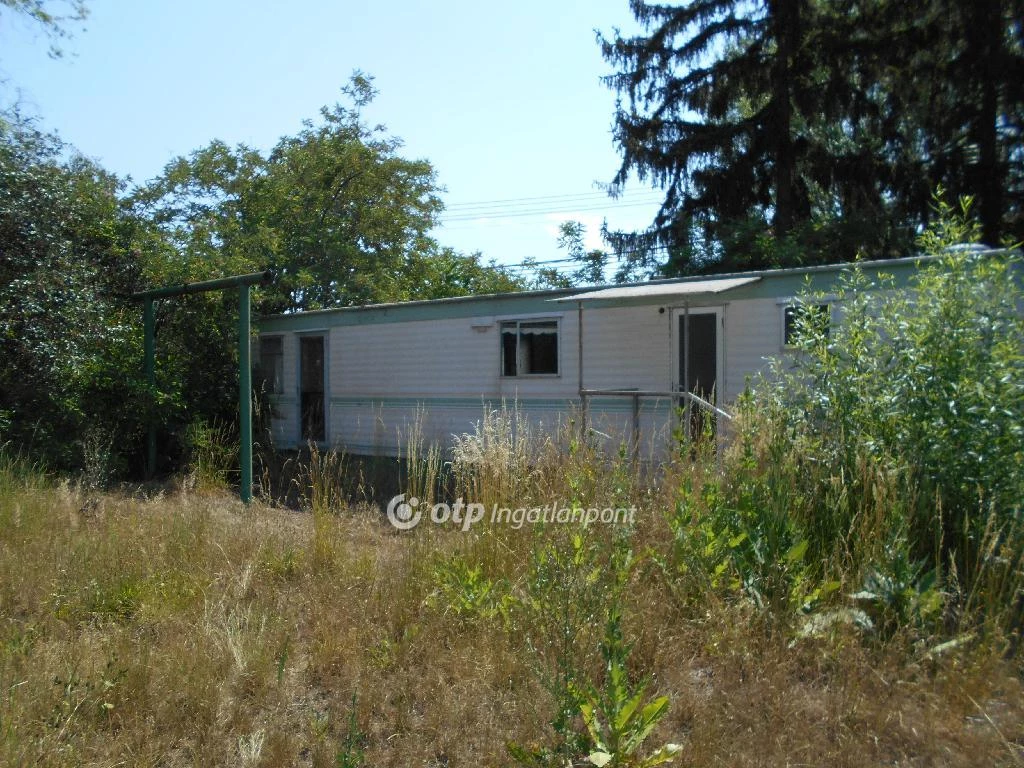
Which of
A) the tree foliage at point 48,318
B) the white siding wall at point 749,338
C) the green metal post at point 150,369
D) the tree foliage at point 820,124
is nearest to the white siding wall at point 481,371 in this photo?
the white siding wall at point 749,338

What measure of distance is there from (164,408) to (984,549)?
9200 millimetres

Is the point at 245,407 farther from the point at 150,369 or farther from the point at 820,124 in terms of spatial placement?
the point at 820,124

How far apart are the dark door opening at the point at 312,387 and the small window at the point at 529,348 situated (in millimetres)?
3592

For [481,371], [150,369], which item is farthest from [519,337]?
[150,369]

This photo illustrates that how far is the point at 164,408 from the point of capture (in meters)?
10.5

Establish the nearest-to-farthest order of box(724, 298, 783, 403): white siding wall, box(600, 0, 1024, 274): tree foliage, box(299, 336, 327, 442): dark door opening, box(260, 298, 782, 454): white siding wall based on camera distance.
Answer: box(724, 298, 783, 403): white siding wall, box(260, 298, 782, 454): white siding wall, box(299, 336, 327, 442): dark door opening, box(600, 0, 1024, 274): tree foliage

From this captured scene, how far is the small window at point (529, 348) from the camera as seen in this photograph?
10477 mm

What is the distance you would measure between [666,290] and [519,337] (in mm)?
2428

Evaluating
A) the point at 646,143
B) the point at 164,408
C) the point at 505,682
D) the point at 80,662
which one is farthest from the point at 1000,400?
the point at 646,143

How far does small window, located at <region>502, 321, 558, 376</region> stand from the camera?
412 inches

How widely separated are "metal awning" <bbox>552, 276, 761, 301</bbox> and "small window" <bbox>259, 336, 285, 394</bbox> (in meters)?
5.48

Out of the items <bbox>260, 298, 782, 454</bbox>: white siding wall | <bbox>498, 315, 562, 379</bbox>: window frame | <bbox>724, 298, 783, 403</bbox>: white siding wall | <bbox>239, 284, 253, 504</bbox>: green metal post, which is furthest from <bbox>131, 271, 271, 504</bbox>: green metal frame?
<bbox>724, 298, 783, 403</bbox>: white siding wall

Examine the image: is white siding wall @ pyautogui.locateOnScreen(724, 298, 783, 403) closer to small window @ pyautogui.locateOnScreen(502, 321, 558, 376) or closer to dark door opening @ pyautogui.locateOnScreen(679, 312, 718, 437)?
dark door opening @ pyautogui.locateOnScreen(679, 312, 718, 437)

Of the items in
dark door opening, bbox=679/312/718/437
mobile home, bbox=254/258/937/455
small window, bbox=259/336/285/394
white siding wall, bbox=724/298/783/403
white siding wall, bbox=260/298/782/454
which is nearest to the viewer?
white siding wall, bbox=724/298/783/403
